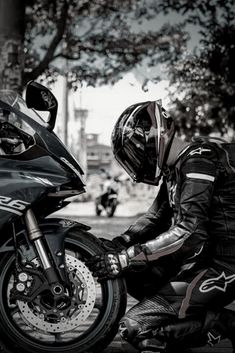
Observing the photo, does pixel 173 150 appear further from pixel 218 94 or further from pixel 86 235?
pixel 218 94

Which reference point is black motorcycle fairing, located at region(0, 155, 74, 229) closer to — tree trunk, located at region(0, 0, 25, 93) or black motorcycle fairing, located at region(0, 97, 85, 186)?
black motorcycle fairing, located at region(0, 97, 85, 186)

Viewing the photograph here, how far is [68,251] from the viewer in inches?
117

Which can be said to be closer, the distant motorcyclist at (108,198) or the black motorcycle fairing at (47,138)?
the black motorcycle fairing at (47,138)

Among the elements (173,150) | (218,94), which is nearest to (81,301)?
(173,150)

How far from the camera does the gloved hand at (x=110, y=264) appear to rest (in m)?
2.76

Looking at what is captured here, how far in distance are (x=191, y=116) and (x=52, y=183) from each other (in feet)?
26.1

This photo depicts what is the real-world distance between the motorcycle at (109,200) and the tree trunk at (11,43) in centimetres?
996

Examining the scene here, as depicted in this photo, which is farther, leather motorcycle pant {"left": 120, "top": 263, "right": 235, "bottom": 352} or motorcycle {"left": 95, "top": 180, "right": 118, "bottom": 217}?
motorcycle {"left": 95, "top": 180, "right": 118, "bottom": 217}

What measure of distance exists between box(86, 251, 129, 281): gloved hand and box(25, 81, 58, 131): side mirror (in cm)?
66

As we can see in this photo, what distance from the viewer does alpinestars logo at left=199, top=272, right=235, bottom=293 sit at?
2.85 m

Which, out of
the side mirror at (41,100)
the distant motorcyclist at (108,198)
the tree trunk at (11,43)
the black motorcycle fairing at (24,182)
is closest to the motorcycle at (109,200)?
the distant motorcyclist at (108,198)

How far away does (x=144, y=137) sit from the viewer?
2.93 m

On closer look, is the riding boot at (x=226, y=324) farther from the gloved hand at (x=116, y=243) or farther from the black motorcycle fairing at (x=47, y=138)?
the black motorcycle fairing at (x=47, y=138)

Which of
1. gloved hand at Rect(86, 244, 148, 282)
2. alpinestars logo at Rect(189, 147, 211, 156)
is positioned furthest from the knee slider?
alpinestars logo at Rect(189, 147, 211, 156)
